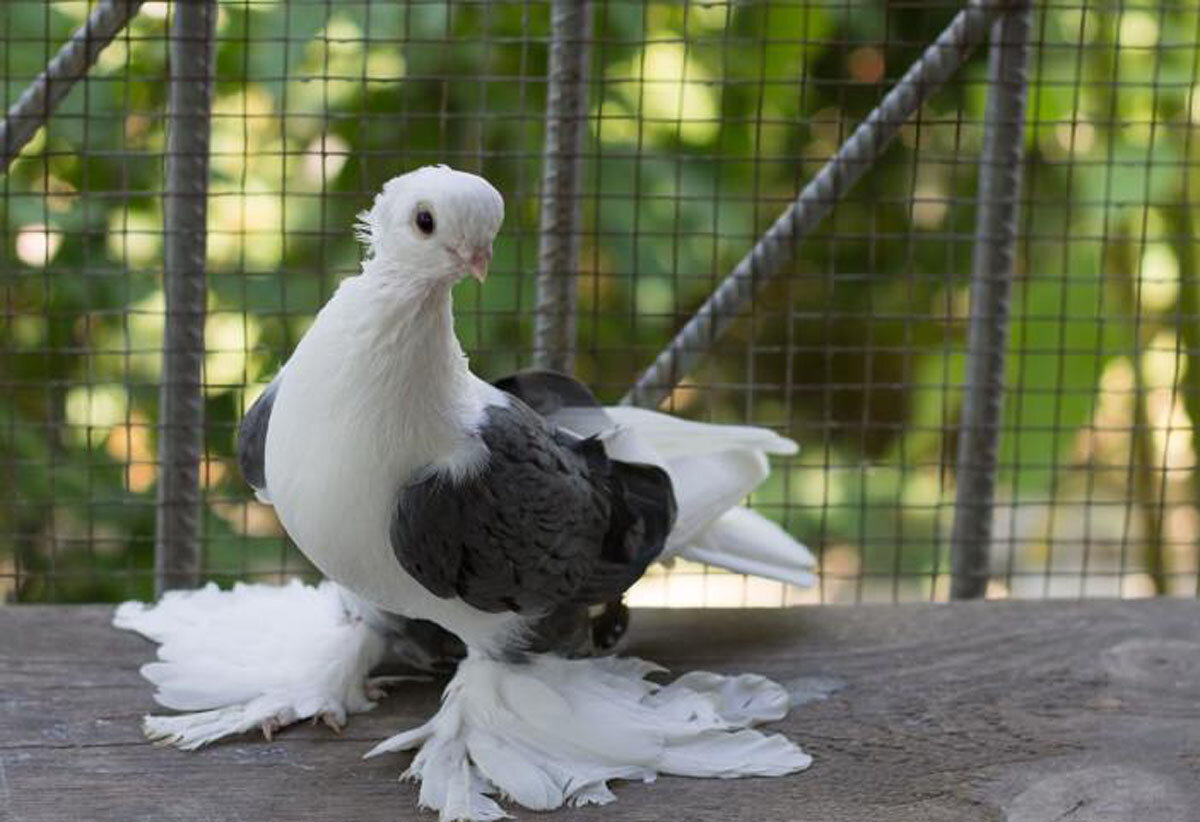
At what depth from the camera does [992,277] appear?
2467mm

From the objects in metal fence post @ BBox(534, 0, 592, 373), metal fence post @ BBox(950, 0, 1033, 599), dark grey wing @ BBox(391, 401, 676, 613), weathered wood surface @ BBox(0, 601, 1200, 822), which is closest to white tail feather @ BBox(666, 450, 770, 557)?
dark grey wing @ BBox(391, 401, 676, 613)

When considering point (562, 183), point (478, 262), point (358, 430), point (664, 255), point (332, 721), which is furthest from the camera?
point (664, 255)

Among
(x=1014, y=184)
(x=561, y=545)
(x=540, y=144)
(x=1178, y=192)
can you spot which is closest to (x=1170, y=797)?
(x=561, y=545)

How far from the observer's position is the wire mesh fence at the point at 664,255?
267cm

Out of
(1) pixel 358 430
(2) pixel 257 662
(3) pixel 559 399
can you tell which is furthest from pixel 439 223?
(2) pixel 257 662

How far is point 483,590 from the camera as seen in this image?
1.81 metres

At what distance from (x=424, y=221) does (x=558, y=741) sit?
67 centimetres

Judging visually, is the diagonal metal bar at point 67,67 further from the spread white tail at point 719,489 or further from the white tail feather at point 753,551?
the white tail feather at point 753,551

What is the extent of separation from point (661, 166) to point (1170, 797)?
165 centimetres

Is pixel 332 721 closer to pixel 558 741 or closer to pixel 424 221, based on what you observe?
pixel 558 741

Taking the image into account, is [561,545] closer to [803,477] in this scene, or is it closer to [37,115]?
[37,115]

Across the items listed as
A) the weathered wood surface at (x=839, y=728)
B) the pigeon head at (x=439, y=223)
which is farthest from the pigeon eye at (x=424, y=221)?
the weathered wood surface at (x=839, y=728)

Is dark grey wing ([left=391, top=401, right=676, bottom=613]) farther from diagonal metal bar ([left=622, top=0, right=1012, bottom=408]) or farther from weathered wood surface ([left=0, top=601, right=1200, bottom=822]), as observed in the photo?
diagonal metal bar ([left=622, top=0, right=1012, bottom=408])

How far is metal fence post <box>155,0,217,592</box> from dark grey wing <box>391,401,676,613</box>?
2.33ft
